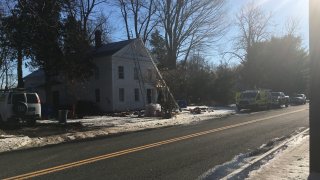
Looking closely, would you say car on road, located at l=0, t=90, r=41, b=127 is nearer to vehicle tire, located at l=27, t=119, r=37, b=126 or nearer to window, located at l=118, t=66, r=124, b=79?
vehicle tire, located at l=27, t=119, r=37, b=126

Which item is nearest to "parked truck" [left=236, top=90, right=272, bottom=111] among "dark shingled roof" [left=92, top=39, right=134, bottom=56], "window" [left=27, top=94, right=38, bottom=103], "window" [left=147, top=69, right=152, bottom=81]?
"window" [left=147, top=69, right=152, bottom=81]

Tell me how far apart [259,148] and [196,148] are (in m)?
1.96

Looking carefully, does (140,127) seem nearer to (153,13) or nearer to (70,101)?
(70,101)

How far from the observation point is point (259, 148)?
1441 cm

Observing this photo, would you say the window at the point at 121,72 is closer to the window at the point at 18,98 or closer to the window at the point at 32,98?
the window at the point at 32,98

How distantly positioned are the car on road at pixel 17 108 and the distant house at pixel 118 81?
14031mm

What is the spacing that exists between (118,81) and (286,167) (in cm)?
3491

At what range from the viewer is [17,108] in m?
25.9

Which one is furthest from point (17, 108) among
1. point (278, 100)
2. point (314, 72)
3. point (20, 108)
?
point (278, 100)

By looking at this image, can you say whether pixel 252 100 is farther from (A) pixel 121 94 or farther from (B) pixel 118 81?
(B) pixel 118 81

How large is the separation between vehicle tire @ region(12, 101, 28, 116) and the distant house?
14704 mm

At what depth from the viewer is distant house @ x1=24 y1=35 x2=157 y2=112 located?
43469 mm

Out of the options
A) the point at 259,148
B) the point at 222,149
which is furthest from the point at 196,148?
the point at 259,148

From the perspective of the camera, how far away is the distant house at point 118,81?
43469 millimetres
